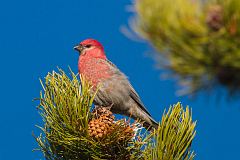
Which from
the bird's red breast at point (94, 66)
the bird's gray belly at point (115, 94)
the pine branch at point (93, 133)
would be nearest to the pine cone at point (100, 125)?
the pine branch at point (93, 133)

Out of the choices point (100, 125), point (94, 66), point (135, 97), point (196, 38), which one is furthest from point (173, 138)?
point (135, 97)

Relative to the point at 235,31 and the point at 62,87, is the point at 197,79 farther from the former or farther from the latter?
the point at 62,87

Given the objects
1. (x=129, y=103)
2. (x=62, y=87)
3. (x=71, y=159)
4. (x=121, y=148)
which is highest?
(x=129, y=103)

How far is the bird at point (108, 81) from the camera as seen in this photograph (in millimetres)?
4754

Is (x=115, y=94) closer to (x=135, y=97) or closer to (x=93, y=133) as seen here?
(x=135, y=97)

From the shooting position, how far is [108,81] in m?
4.97

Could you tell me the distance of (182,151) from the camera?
1.92 m

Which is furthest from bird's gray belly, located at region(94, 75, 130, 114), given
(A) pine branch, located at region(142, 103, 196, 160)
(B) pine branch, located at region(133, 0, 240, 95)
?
(B) pine branch, located at region(133, 0, 240, 95)

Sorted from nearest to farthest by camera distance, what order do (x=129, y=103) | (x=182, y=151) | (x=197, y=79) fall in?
1. (x=197, y=79)
2. (x=182, y=151)
3. (x=129, y=103)

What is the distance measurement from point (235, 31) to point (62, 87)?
141cm

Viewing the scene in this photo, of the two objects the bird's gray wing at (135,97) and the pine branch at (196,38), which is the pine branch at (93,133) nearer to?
the pine branch at (196,38)

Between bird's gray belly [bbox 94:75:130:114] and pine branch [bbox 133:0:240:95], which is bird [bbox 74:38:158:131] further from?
pine branch [bbox 133:0:240:95]

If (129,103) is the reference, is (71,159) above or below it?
below

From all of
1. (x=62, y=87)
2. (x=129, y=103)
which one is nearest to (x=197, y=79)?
(x=62, y=87)
